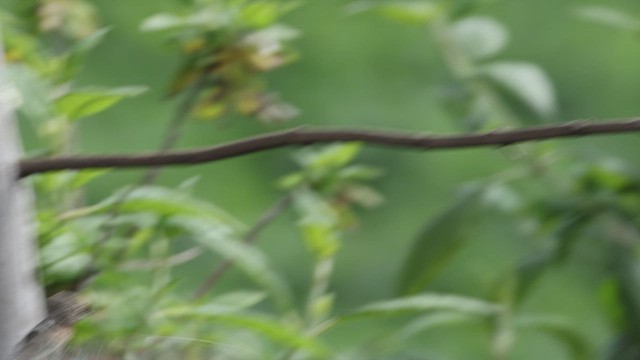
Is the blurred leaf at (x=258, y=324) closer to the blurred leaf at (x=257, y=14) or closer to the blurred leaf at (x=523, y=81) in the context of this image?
the blurred leaf at (x=257, y=14)

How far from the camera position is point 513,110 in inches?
54.7

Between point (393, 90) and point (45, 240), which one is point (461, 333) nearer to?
point (393, 90)

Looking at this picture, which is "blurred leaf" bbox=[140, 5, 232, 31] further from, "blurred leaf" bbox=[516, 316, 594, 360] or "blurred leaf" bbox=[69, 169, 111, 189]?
"blurred leaf" bbox=[516, 316, 594, 360]

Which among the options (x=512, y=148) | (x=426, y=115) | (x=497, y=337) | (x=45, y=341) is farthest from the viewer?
(x=426, y=115)

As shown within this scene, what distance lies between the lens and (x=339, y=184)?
81cm

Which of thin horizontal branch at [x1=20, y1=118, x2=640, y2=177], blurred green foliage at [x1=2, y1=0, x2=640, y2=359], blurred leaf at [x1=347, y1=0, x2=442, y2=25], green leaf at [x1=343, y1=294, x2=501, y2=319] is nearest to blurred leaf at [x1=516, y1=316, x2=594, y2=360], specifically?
blurred green foliage at [x1=2, y1=0, x2=640, y2=359]

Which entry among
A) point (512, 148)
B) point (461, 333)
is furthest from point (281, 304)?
point (461, 333)

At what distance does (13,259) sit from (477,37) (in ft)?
2.04

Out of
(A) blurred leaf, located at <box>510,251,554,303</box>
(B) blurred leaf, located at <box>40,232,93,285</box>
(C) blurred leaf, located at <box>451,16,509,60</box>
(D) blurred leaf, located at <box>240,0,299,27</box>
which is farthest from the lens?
(C) blurred leaf, located at <box>451,16,509,60</box>

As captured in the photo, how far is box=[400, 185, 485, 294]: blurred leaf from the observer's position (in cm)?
95

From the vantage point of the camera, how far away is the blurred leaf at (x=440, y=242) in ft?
3.11

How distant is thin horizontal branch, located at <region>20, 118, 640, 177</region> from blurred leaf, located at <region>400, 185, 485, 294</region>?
0.47 metres

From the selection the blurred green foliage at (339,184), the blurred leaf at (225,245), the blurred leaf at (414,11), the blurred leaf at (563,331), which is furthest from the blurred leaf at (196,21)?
the blurred leaf at (563,331)

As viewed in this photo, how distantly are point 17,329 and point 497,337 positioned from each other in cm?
46
